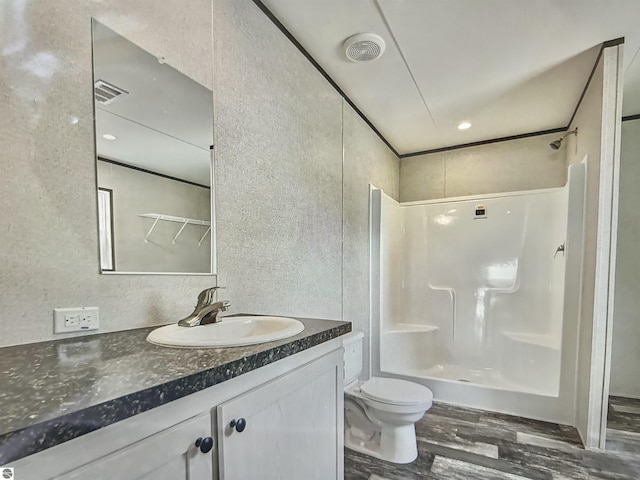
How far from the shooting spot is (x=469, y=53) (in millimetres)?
2061

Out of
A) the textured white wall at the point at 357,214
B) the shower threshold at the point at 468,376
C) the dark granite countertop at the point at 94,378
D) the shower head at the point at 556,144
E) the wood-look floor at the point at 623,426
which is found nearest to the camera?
the dark granite countertop at the point at 94,378

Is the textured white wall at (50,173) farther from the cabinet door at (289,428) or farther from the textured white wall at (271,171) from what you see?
the cabinet door at (289,428)

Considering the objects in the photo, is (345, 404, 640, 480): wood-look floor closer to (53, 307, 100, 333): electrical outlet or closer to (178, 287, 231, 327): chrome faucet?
(178, 287, 231, 327): chrome faucet

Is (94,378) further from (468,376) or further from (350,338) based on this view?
→ (468,376)

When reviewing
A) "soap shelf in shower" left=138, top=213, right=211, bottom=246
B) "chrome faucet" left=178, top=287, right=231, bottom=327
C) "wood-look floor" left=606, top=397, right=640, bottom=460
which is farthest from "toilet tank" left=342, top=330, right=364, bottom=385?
"wood-look floor" left=606, top=397, right=640, bottom=460

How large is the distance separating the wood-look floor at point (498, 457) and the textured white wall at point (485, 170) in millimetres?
Result: 2211

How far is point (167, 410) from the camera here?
2.08 feet

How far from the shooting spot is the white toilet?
1938 mm

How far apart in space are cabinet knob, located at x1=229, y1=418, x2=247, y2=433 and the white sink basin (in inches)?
7.3

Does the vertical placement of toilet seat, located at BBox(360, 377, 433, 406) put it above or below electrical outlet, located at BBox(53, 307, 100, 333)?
below

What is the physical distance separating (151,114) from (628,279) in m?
3.83

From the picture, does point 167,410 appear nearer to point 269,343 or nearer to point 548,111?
point 269,343

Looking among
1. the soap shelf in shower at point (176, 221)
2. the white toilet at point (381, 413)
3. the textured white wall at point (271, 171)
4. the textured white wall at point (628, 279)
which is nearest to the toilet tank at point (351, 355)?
the white toilet at point (381, 413)

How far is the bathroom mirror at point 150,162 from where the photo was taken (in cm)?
108
